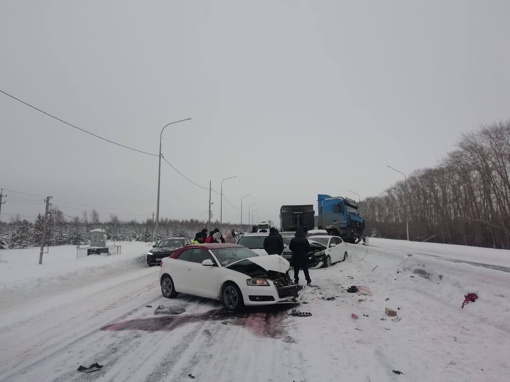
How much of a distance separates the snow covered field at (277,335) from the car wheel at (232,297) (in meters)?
0.28

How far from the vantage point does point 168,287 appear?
9.59 metres

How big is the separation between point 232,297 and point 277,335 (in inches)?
81.0

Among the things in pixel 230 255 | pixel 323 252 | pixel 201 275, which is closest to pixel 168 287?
pixel 201 275

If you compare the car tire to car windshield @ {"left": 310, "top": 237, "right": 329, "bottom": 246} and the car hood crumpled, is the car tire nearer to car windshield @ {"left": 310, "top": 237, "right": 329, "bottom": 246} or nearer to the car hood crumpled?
the car hood crumpled

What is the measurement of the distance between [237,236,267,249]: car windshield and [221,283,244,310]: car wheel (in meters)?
6.63

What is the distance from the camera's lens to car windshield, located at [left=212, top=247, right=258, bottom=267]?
8562mm

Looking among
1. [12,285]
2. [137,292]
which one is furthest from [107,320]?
[12,285]

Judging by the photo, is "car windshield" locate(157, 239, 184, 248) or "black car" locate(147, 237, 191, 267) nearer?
"black car" locate(147, 237, 191, 267)

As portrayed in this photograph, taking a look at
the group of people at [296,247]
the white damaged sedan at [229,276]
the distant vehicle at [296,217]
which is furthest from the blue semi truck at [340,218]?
the white damaged sedan at [229,276]

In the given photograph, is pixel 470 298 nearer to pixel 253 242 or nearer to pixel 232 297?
pixel 232 297

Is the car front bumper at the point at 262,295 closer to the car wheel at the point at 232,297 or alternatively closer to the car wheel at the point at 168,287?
the car wheel at the point at 232,297

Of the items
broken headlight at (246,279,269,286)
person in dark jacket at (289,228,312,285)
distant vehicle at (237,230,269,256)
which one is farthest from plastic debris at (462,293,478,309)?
distant vehicle at (237,230,269,256)

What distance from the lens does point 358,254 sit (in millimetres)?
18656

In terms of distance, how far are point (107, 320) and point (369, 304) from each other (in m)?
5.94
